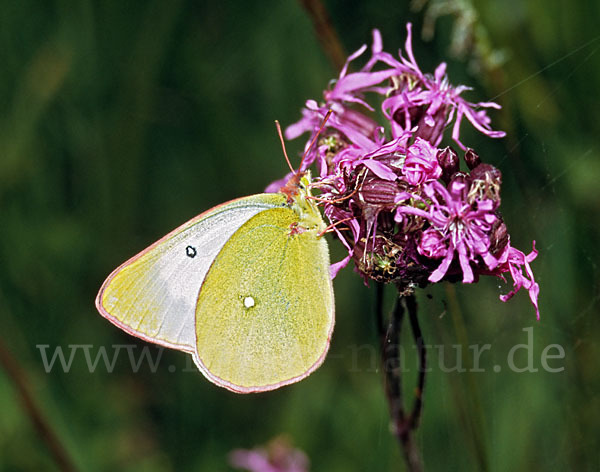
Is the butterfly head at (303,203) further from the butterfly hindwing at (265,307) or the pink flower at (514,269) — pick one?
the pink flower at (514,269)

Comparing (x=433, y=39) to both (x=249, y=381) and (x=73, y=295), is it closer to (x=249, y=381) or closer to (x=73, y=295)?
(x=249, y=381)

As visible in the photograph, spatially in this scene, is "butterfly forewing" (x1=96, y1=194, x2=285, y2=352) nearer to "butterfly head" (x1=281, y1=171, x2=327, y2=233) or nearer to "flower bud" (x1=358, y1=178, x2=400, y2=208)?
"butterfly head" (x1=281, y1=171, x2=327, y2=233)

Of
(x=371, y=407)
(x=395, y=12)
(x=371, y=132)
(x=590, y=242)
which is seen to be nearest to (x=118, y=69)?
(x=395, y=12)

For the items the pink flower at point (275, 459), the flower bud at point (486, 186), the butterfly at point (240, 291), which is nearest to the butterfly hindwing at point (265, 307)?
the butterfly at point (240, 291)

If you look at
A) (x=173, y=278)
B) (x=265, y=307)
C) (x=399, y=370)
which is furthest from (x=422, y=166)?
(x=173, y=278)

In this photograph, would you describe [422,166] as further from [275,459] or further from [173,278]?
[275,459]
